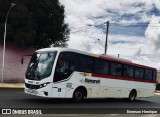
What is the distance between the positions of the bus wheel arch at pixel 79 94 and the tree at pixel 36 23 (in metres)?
20.9

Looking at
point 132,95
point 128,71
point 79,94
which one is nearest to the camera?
point 79,94

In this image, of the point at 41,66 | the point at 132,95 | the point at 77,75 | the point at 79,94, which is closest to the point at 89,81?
the point at 79,94

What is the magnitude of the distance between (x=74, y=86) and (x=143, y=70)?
29.0ft

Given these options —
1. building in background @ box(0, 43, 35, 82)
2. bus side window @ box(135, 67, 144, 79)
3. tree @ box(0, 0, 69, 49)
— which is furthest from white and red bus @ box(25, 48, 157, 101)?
building in background @ box(0, 43, 35, 82)

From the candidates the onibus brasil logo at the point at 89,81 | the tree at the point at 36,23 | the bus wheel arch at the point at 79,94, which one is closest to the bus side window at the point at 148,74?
the onibus brasil logo at the point at 89,81

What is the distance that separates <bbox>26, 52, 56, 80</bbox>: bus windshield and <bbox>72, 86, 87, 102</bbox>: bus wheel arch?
2.22 m

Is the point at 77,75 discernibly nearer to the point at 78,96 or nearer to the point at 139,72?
the point at 78,96

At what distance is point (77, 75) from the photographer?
19.6 metres

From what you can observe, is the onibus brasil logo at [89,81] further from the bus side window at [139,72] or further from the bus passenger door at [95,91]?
the bus side window at [139,72]

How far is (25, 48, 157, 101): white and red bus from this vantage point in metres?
18.2

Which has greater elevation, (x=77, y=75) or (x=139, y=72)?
(x=139, y=72)

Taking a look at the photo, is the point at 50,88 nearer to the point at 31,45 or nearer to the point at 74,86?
the point at 74,86

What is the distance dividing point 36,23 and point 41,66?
981 inches

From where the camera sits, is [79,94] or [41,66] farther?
[79,94]
